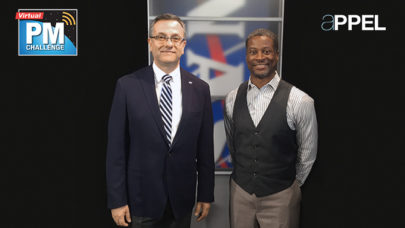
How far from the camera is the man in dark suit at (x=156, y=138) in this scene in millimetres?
1897

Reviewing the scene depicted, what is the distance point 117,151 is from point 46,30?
4.77ft

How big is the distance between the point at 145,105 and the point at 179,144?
0.28 metres

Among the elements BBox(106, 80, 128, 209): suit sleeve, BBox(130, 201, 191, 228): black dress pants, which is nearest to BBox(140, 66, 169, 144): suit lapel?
BBox(106, 80, 128, 209): suit sleeve

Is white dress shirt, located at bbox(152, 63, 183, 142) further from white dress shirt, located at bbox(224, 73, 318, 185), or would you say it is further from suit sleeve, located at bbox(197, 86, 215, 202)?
white dress shirt, located at bbox(224, 73, 318, 185)

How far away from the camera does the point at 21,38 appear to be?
111 inches

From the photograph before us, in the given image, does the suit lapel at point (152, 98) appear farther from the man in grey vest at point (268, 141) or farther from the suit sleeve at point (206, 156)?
the man in grey vest at point (268, 141)

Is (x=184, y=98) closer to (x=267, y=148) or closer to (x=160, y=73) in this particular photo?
(x=160, y=73)

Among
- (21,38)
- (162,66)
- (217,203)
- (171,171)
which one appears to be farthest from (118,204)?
(21,38)

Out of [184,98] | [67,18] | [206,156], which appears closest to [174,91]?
[184,98]

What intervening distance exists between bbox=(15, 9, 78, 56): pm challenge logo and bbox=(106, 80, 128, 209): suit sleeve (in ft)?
3.89

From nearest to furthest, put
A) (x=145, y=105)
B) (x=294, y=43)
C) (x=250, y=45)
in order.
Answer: (x=145, y=105) → (x=250, y=45) → (x=294, y=43)

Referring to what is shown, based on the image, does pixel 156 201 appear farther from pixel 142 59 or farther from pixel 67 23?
pixel 67 23

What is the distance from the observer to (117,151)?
6.28 ft

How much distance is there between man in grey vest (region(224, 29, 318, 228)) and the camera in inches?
81.0
